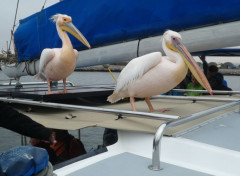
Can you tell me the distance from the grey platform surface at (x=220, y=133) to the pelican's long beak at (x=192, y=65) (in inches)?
8.5

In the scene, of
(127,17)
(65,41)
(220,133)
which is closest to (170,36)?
(220,133)

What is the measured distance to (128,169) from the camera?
1.10m

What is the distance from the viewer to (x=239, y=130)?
1497mm

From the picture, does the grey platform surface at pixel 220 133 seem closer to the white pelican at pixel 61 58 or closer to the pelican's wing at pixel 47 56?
the white pelican at pixel 61 58

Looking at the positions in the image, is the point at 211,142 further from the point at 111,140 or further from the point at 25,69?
the point at 25,69

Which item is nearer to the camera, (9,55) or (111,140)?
(111,140)

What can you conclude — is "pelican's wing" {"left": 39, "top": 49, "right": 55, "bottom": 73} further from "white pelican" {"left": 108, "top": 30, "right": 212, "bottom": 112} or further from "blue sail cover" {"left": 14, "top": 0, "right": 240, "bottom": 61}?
"white pelican" {"left": 108, "top": 30, "right": 212, "bottom": 112}

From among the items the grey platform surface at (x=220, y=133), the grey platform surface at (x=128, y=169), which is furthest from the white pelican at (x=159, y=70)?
the grey platform surface at (x=128, y=169)

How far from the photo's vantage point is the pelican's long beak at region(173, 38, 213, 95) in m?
1.51

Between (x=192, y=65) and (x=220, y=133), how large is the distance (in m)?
0.44

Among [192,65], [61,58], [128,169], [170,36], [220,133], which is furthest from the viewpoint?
[61,58]

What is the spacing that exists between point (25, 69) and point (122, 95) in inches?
102

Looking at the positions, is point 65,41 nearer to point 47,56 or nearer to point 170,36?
point 47,56

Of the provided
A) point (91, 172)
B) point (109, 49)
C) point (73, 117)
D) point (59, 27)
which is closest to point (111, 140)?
point (73, 117)
